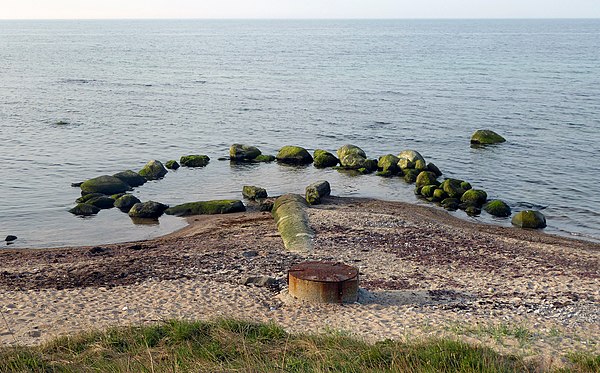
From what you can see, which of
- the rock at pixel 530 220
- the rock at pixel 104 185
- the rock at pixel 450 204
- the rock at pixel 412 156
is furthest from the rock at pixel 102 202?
the rock at pixel 530 220

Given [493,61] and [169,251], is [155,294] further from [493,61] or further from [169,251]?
[493,61]

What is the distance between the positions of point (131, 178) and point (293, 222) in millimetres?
11063

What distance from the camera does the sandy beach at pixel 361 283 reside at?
14.9 meters

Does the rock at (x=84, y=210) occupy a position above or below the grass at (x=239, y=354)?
below

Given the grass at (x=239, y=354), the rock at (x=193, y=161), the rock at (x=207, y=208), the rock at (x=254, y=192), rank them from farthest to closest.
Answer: the rock at (x=193, y=161), the rock at (x=254, y=192), the rock at (x=207, y=208), the grass at (x=239, y=354)

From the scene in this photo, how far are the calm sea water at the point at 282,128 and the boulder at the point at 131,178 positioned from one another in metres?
0.83

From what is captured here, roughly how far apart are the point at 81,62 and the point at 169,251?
81.6 metres

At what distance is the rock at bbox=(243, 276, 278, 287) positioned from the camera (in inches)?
714

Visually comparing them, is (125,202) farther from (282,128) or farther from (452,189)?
(282,128)

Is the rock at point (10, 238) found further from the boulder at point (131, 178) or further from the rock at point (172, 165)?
the rock at point (172, 165)

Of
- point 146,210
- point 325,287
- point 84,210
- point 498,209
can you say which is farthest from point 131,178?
point 325,287

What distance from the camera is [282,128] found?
47.7 meters

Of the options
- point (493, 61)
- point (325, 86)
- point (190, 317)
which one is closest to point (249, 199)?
point (190, 317)

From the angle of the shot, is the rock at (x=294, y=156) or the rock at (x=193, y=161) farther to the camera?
the rock at (x=294, y=156)
